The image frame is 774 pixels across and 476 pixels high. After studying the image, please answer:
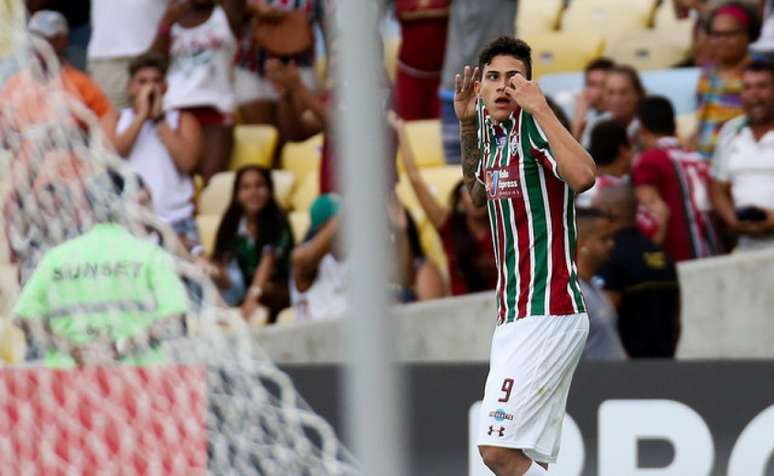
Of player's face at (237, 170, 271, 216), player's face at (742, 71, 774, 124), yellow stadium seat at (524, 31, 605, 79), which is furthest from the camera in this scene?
yellow stadium seat at (524, 31, 605, 79)

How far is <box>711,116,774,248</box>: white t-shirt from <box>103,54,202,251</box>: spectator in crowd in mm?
2329

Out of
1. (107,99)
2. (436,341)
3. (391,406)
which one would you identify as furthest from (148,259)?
(391,406)

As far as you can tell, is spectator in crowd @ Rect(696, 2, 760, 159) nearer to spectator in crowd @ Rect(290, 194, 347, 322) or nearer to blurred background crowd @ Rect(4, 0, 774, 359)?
blurred background crowd @ Rect(4, 0, 774, 359)

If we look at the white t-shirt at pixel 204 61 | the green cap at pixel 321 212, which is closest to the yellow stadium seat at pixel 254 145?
the white t-shirt at pixel 204 61

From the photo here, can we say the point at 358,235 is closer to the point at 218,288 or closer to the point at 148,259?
the point at 148,259

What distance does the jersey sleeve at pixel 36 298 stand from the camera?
564cm

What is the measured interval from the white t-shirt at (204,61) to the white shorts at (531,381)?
12.8ft

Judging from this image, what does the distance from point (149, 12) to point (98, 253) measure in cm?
278

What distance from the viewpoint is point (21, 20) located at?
6.32m

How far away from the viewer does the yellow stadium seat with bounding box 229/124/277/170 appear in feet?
26.0

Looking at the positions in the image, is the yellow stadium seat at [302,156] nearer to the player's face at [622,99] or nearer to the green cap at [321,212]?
the green cap at [321,212]

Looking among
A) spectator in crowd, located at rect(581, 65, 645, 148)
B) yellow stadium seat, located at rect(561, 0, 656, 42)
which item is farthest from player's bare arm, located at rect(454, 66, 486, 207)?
yellow stadium seat, located at rect(561, 0, 656, 42)

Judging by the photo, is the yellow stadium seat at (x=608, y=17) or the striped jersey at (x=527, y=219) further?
the yellow stadium seat at (x=608, y=17)

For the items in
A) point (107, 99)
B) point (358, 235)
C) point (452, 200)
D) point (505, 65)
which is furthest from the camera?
point (107, 99)
